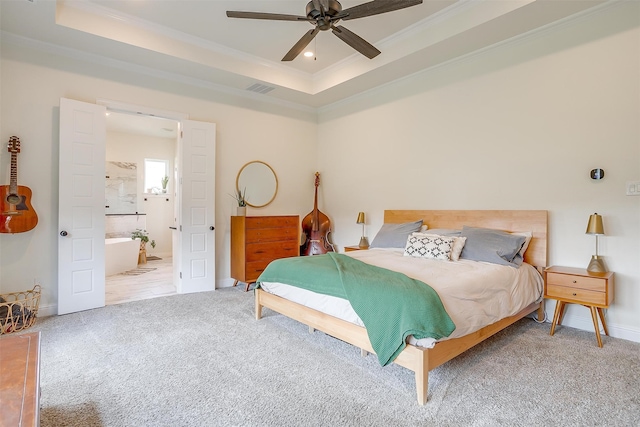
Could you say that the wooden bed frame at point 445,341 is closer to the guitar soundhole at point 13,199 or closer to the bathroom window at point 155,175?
the guitar soundhole at point 13,199

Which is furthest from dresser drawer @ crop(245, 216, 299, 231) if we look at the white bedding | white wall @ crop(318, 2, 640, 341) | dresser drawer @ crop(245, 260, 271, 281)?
the white bedding

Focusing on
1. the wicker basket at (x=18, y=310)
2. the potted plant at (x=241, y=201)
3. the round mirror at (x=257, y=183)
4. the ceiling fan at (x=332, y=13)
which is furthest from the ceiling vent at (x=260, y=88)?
the wicker basket at (x=18, y=310)

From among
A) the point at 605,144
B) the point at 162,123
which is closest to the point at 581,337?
the point at 605,144

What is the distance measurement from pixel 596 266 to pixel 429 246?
1.36 metres

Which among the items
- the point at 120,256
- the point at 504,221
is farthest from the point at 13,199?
the point at 504,221

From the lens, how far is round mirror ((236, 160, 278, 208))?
4816 mm

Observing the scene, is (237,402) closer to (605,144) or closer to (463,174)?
(463,174)

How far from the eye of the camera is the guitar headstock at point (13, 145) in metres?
3.10

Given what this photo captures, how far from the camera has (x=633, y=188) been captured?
106 inches

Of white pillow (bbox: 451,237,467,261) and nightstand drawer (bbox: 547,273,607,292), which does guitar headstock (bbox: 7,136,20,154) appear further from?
nightstand drawer (bbox: 547,273,607,292)

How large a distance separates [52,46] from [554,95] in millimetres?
5114

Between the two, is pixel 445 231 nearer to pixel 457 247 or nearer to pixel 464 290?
pixel 457 247

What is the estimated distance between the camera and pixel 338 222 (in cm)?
536

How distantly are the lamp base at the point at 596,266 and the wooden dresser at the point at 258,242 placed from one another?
3335 millimetres
